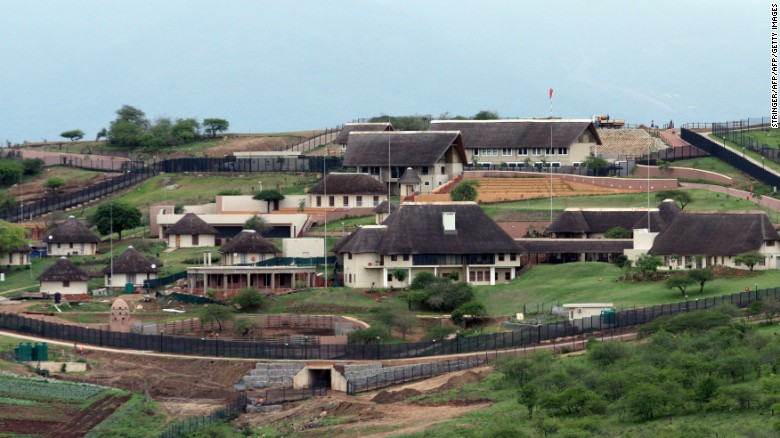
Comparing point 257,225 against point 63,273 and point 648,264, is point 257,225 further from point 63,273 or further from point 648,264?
point 648,264

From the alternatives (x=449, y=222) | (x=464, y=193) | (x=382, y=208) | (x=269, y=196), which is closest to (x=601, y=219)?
(x=449, y=222)

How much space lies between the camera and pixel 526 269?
104875 millimetres

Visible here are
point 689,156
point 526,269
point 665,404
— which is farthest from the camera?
point 689,156

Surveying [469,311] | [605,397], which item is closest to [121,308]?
[469,311]

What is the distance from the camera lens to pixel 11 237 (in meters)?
112

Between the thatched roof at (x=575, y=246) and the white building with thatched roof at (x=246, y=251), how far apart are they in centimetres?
1316

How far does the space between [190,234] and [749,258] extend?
3602 centimetres

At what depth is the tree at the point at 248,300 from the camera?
98.1 meters

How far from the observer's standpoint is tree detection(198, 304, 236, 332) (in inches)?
3730

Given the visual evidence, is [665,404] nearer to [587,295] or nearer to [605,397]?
[605,397]

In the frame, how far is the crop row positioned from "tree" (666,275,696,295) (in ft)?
81.7

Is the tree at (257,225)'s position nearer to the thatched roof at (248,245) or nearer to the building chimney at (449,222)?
the thatched roof at (248,245)

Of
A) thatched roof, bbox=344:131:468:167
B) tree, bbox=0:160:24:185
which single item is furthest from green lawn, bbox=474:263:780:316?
tree, bbox=0:160:24:185

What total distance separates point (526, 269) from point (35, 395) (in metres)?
32.2
